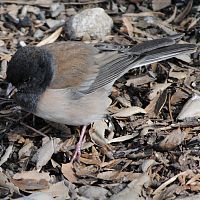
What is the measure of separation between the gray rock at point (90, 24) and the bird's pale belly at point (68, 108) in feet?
3.14

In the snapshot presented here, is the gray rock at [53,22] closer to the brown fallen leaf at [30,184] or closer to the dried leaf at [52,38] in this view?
the dried leaf at [52,38]

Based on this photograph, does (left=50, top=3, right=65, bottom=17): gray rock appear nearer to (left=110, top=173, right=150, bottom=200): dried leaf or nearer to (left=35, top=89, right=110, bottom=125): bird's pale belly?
(left=35, top=89, right=110, bottom=125): bird's pale belly

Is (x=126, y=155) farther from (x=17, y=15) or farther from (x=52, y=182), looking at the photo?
(x=17, y=15)

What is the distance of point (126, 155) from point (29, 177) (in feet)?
2.43

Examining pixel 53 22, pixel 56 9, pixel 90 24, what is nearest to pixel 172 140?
pixel 90 24

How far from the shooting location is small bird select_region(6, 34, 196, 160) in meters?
4.41

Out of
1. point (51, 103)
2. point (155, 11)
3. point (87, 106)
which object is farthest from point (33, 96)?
point (155, 11)

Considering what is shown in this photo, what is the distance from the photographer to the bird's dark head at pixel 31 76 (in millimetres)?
4379

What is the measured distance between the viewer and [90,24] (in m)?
5.40

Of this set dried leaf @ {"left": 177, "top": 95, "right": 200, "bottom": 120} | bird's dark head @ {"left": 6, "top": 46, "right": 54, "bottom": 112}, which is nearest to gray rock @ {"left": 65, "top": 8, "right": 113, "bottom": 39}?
bird's dark head @ {"left": 6, "top": 46, "right": 54, "bottom": 112}

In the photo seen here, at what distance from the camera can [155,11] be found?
576 centimetres

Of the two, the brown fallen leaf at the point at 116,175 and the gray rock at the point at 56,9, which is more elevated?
the gray rock at the point at 56,9

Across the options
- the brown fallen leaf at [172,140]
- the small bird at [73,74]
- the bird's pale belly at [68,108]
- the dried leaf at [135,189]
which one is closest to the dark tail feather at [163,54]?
the small bird at [73,74]

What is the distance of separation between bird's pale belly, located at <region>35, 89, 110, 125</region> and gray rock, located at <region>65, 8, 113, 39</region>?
957mm
